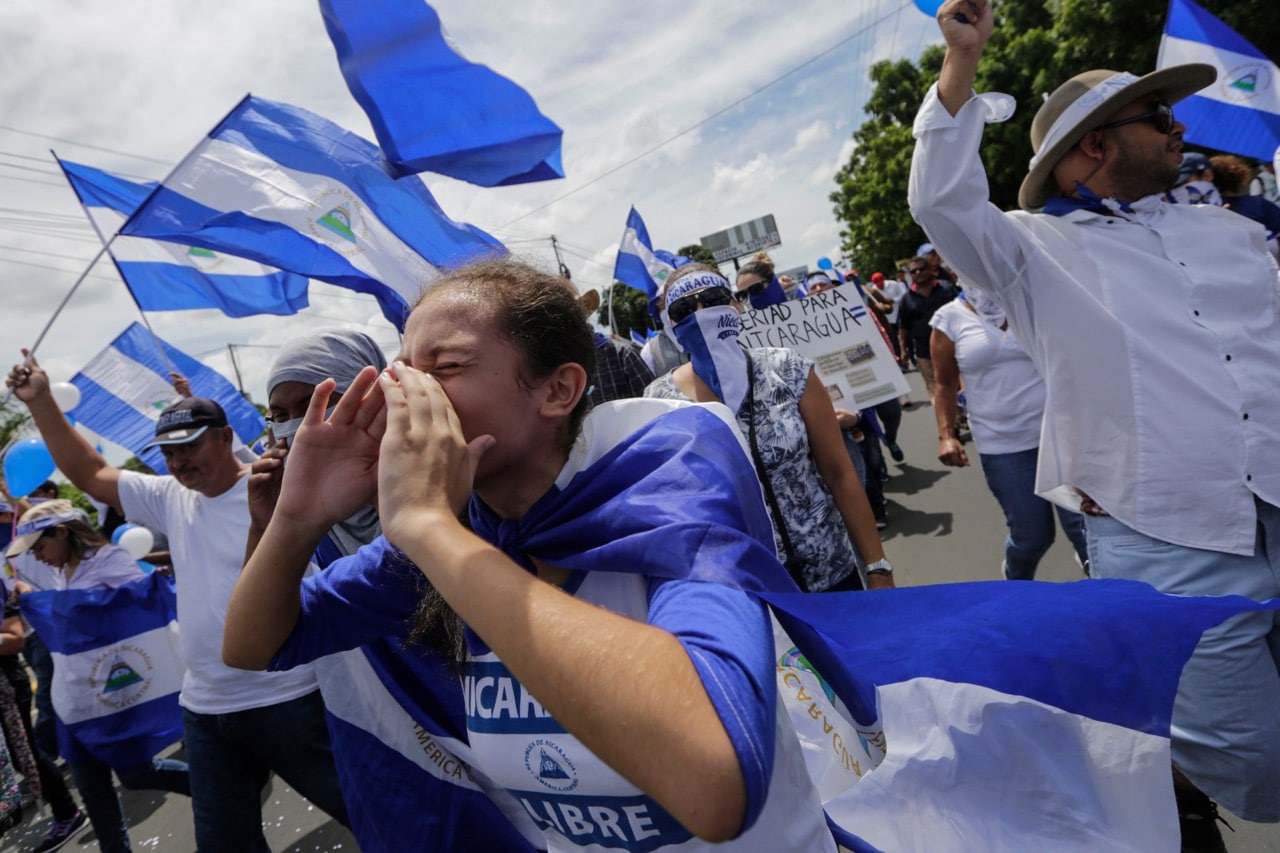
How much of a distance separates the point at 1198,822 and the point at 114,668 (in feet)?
15.4

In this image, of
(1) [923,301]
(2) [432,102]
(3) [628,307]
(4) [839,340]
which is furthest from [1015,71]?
(3) [628,307]

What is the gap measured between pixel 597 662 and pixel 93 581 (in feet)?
14.7

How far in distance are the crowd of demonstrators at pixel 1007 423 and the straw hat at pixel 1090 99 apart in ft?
4.47

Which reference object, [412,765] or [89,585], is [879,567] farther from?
[89,585]

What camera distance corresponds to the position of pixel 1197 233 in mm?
2248

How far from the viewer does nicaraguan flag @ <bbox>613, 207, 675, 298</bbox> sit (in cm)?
955

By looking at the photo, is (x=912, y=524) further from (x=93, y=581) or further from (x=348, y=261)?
(x=93, y=581)

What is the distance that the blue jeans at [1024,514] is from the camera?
12.2ft

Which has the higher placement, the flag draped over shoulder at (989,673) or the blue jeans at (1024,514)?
the flag draped over shoulder at (989,673)

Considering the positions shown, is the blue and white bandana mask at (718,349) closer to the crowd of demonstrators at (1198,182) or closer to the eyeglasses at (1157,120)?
the eyeglasses at (1157,120)

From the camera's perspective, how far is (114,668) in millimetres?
4105

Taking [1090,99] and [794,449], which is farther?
[794,449]

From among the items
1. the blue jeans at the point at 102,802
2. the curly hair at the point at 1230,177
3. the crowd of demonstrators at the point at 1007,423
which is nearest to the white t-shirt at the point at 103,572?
the blue jeans at the point at 102,802

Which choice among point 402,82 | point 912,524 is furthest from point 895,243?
point 402,82
